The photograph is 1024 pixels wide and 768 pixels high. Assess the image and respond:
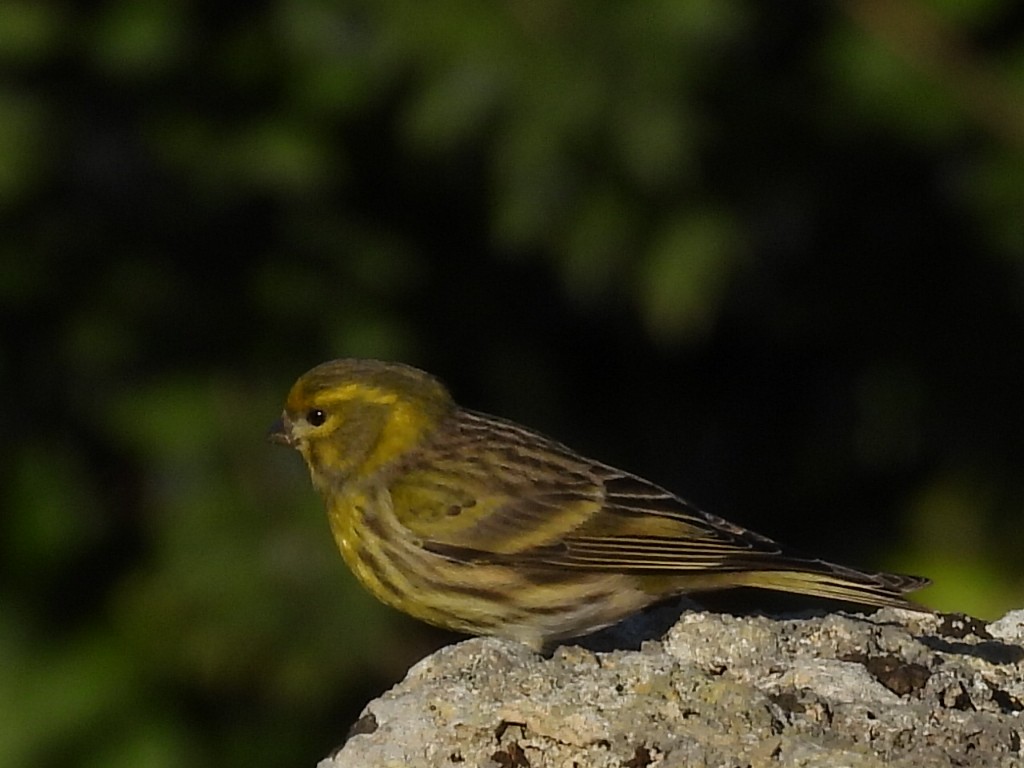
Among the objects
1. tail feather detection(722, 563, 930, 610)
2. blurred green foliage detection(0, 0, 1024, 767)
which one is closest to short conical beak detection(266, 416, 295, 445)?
blurred green foliage detection(0, 0, 1024, 767)

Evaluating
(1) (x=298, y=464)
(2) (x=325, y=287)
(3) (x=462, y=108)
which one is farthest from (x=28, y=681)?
(3) (x=462, y=108)

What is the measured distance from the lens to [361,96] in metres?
8.71

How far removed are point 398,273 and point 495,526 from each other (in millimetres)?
2617

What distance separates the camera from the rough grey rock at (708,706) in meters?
4.71

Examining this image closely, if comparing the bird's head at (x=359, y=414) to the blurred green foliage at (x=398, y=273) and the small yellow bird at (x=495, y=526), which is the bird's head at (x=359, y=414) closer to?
the small yellow bird at (x=495, y=526)

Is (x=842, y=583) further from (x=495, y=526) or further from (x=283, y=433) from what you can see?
(x=283, y=433)

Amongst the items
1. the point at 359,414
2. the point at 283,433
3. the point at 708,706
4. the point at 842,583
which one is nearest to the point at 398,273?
the point at 283,433

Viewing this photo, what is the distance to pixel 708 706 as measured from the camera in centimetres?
481

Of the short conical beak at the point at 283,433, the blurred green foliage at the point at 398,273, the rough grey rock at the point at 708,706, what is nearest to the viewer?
the rough grey rock at the point at 708,706

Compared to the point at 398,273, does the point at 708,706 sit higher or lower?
lower

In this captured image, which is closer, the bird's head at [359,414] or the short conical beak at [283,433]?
the bird's head at [359,414]

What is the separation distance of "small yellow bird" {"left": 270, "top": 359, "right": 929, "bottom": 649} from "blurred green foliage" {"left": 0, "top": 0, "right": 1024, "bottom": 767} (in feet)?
4.23

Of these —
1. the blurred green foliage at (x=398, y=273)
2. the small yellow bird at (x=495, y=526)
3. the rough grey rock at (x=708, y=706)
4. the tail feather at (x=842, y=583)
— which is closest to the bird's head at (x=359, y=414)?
the small yellow bird at (x=495, y=526)

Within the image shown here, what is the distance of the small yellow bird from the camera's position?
5945 millimetres
